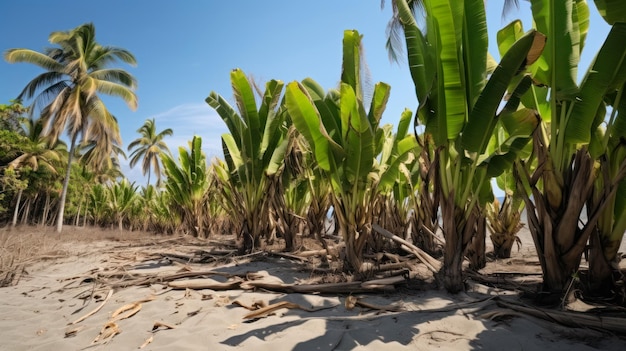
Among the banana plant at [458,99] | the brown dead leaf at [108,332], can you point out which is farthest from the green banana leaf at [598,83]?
the brown dead leaf at [108,332]

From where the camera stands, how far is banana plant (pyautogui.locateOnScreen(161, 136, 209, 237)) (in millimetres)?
10898

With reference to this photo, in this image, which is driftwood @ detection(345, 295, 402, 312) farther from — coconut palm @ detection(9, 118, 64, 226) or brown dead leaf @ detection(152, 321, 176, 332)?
coconut palm @ detection(9, 118, 64, 226)

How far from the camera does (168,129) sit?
1646 inches

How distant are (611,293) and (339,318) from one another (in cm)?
283

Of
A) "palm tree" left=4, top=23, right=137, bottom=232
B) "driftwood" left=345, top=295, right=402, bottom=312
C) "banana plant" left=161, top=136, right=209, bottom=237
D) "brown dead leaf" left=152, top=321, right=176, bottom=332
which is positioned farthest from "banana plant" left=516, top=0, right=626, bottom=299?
"palm tree" left=4, top=23, right=137, bottom=232

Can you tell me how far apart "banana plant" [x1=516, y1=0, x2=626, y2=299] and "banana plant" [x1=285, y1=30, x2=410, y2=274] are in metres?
1.97

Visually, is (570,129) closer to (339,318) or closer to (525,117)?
(525,117)

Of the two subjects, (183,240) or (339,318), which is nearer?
(339,318)

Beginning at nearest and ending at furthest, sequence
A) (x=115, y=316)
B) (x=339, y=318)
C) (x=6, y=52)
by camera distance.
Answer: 1. (x=339, y=318)
2. (x=115, y=316)
3. (x=6, y=52)

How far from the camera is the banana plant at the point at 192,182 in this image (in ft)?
35.8

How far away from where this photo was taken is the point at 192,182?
11.2 metres

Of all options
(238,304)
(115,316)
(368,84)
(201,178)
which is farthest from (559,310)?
(201,178)

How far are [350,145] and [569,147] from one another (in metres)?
2.53

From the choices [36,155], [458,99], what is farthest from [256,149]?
[36,155]
